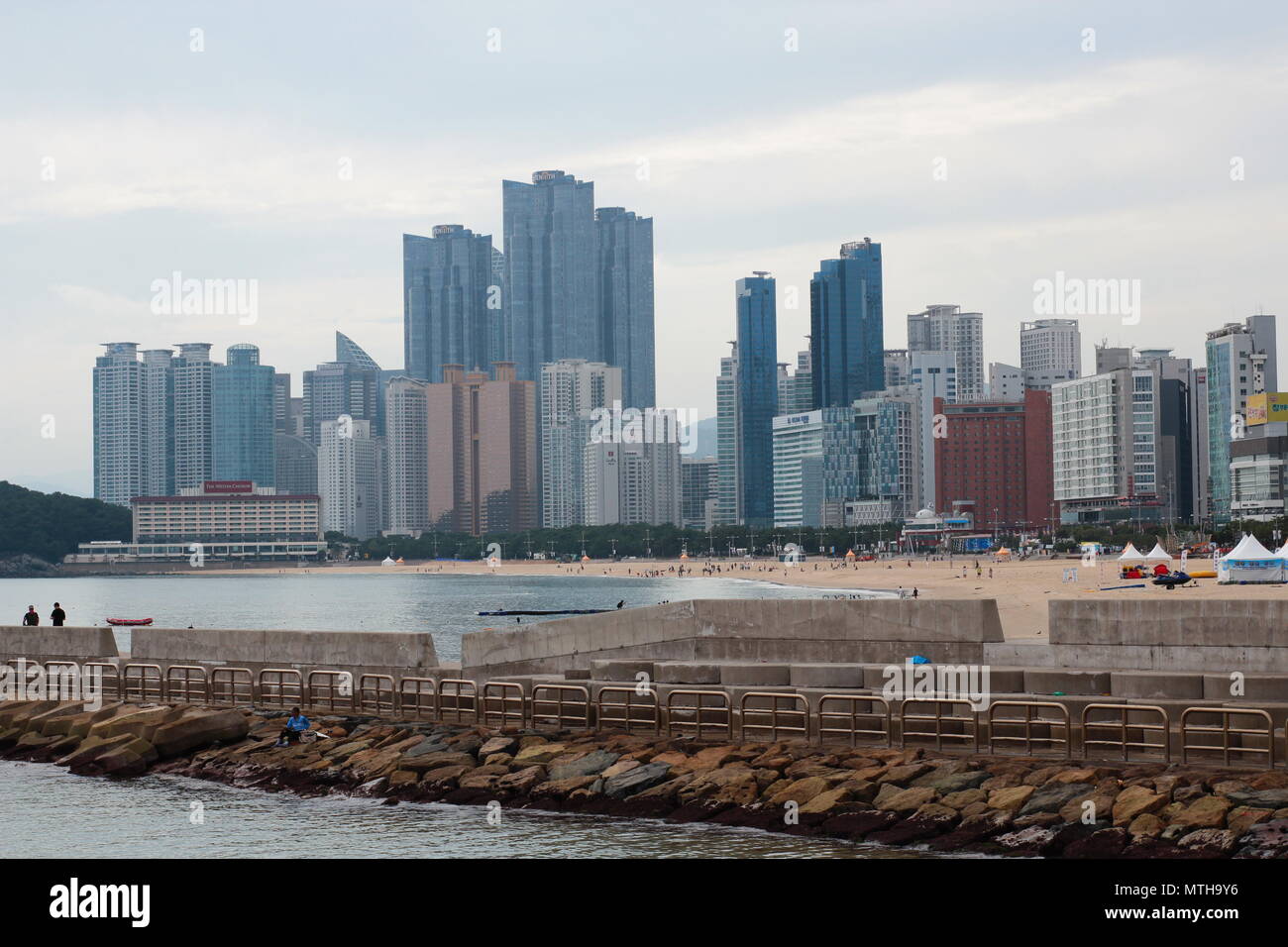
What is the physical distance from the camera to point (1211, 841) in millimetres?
17547

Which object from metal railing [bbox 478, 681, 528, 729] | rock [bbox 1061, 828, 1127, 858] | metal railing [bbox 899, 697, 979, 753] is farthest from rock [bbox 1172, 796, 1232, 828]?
metal railing [bbox 478, 681, 528, 729]

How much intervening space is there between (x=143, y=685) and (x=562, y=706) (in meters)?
13.1

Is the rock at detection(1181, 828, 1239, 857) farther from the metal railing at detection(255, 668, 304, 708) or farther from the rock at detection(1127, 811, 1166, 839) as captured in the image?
the metal railing at detection(255, 668, 304, 708)

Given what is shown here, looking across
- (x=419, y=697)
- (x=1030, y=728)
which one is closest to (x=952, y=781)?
(x=1030, y=728)

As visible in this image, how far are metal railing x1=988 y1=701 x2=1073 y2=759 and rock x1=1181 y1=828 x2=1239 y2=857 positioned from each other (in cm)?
337

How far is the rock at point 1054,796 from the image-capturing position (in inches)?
763

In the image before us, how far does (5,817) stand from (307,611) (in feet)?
375
